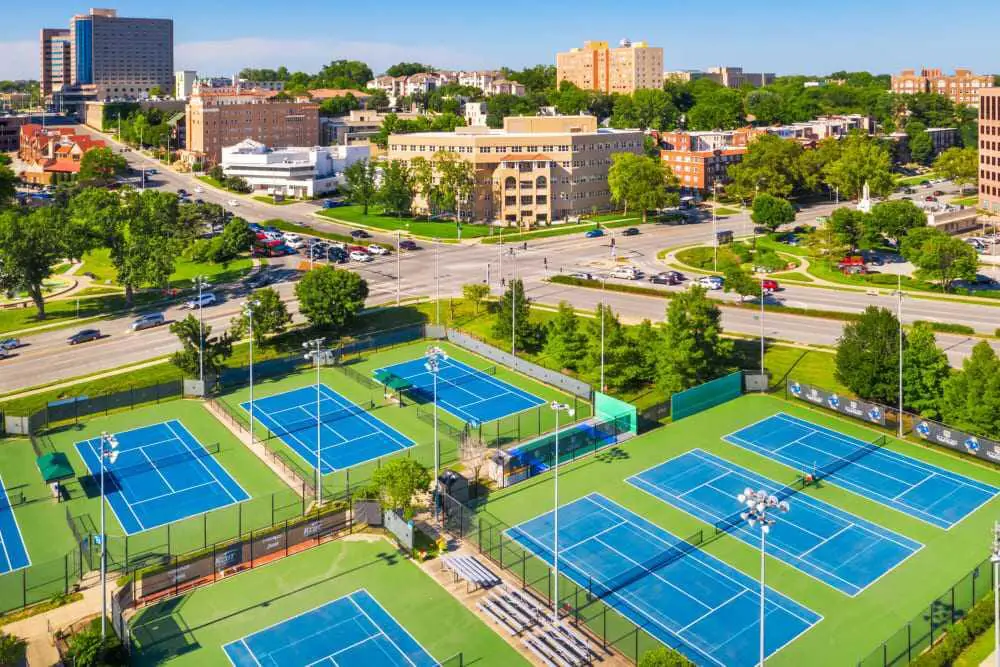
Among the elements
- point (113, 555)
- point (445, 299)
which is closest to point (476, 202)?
point (445, 299)

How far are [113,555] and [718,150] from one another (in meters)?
128

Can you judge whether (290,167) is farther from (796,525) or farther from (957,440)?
(796,525)

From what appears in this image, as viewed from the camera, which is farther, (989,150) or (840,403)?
(989,150)

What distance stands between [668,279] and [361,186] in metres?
58.0

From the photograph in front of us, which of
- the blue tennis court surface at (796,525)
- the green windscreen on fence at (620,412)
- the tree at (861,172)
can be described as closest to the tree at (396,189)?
the tree at (861,172)

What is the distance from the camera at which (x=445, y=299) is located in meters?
81.0

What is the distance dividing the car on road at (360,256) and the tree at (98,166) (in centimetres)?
7416

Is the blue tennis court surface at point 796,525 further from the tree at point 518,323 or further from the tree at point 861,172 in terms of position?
the tree at point 861,172

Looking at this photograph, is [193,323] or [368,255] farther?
[368,255]

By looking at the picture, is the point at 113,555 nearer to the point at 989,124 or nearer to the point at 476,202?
the point at 476,202

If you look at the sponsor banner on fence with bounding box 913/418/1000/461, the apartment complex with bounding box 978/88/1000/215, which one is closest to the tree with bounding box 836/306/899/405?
the sponsor banner on fence with bounding box 913/418/1000/461

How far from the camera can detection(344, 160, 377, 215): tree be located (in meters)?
127

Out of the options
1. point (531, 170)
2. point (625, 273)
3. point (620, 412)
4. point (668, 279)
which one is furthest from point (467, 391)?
point (531, 170)

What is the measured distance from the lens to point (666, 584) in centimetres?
A: 3562
